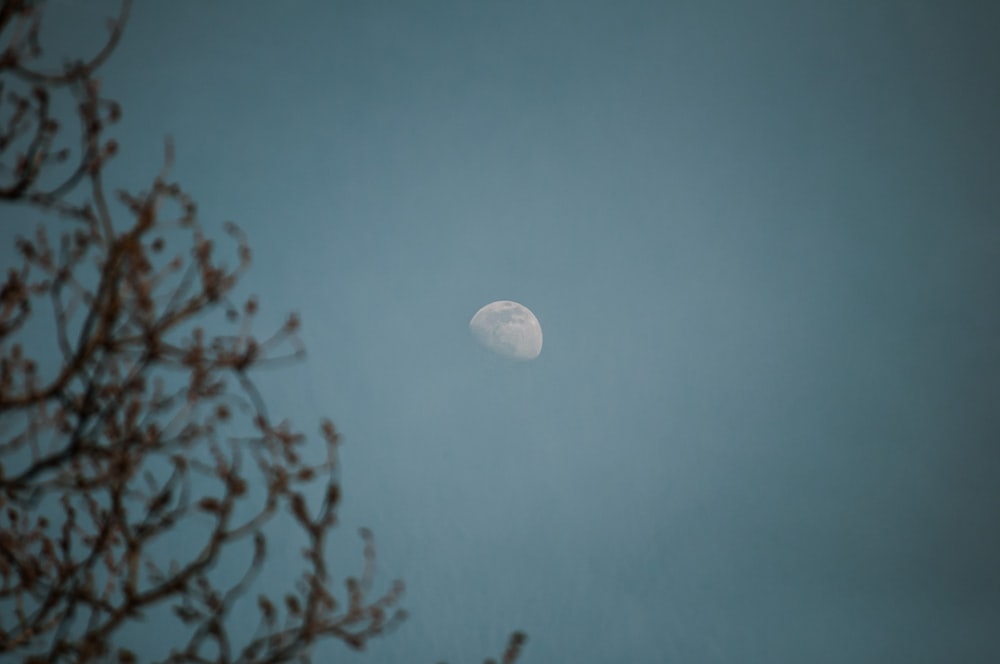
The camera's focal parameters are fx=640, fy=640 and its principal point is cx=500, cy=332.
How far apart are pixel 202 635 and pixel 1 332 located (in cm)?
187

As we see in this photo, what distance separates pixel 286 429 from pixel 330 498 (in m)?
0.89

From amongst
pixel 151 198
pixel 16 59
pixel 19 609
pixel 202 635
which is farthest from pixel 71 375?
pixel 19 609

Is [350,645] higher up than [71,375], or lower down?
lower down

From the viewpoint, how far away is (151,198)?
328cm

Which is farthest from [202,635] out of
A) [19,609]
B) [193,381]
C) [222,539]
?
[19,609]

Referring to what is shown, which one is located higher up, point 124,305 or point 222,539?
point 124,305

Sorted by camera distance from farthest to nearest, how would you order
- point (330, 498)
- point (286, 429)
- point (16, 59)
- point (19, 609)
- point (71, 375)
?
point (19, 609)
point (286, 429)
point (16, 59)
point (71, 375)
point (330, 498)

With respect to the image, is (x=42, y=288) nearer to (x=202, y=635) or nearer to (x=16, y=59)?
(x=16, y=59)

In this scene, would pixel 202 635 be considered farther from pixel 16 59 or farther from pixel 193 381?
pixel 16 59

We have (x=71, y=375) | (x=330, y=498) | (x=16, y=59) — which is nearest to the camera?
(x=330, y=498)

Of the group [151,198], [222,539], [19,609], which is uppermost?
[151,198]

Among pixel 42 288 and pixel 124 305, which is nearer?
pixel 124 305

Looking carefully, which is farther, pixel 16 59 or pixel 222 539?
pixel 16 59

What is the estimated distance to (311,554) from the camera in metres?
A: 2.96
